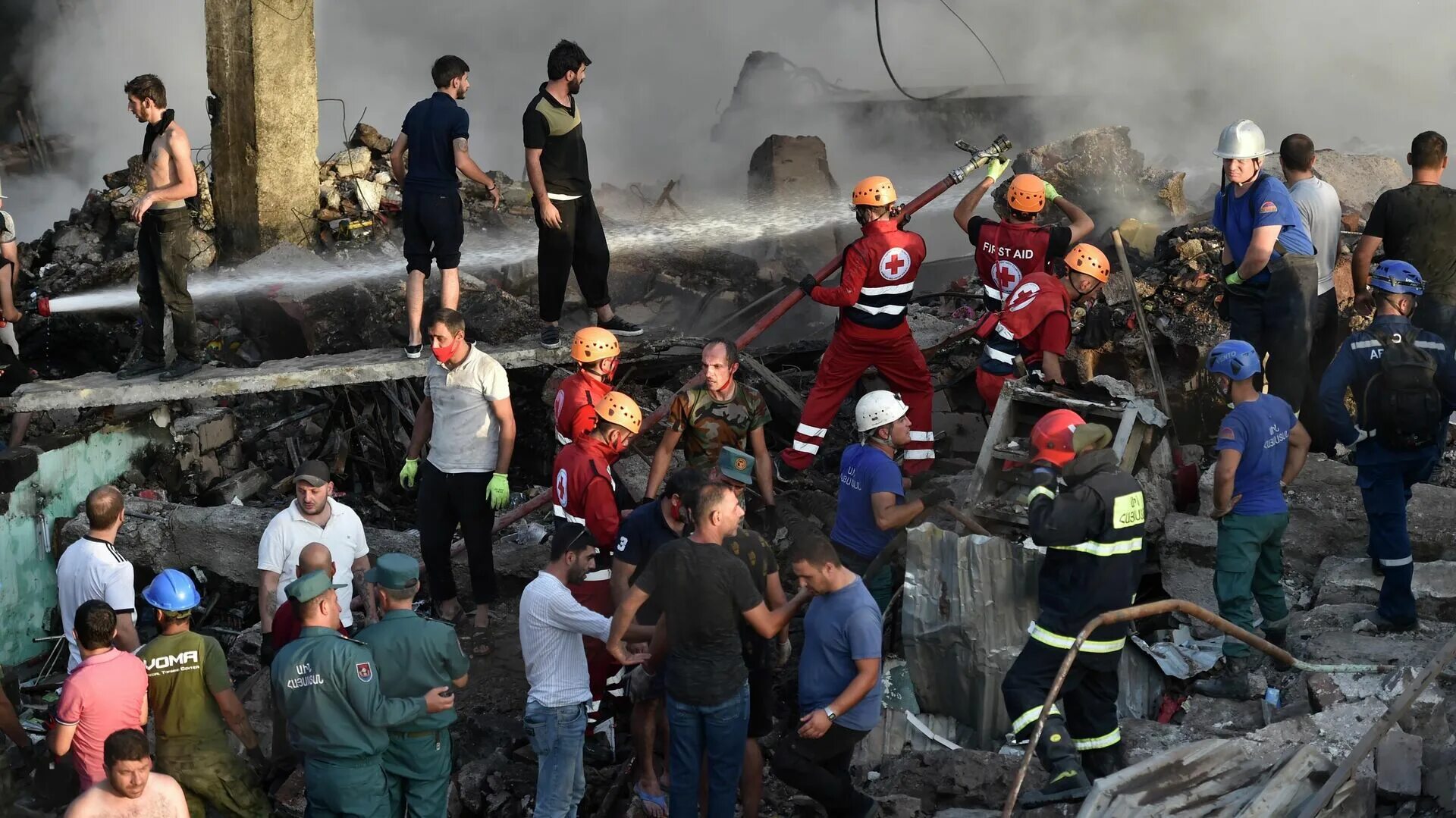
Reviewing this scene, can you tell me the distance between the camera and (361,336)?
10.4 meters

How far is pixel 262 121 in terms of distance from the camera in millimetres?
11195

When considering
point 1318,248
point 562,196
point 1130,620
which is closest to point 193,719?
point 1130,620

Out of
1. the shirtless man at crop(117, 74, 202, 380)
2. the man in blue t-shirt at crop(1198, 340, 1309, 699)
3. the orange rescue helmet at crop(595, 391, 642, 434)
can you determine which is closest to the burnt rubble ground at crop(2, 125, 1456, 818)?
the man in blue t-shirt at crop(1198, 340, 1309, 699)

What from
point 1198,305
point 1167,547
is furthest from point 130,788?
point 1198,305

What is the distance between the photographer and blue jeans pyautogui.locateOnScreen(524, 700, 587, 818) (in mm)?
5766

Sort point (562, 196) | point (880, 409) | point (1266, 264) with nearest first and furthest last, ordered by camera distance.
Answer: point (880, 409) < point (1266, 264) < point (562, 196)

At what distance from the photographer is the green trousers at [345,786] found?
5305mm

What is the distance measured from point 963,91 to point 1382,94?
16.1 ft

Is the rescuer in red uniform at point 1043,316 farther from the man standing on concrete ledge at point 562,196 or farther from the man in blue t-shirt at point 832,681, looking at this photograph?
the man in blue t-shirt at point 832,681

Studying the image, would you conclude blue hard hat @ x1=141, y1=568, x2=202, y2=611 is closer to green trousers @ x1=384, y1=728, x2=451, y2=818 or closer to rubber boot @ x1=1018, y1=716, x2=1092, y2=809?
green trousers @ x1=384, y1=728, x2=451, y2=818

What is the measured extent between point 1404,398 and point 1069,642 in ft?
7.06

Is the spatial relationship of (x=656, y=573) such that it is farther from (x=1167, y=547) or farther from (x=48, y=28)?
(x=48, y=28)

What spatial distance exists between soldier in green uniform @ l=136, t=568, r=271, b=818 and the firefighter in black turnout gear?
3.13 m

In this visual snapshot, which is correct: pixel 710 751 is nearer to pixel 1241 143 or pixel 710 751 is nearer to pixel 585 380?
pixel 585 380
